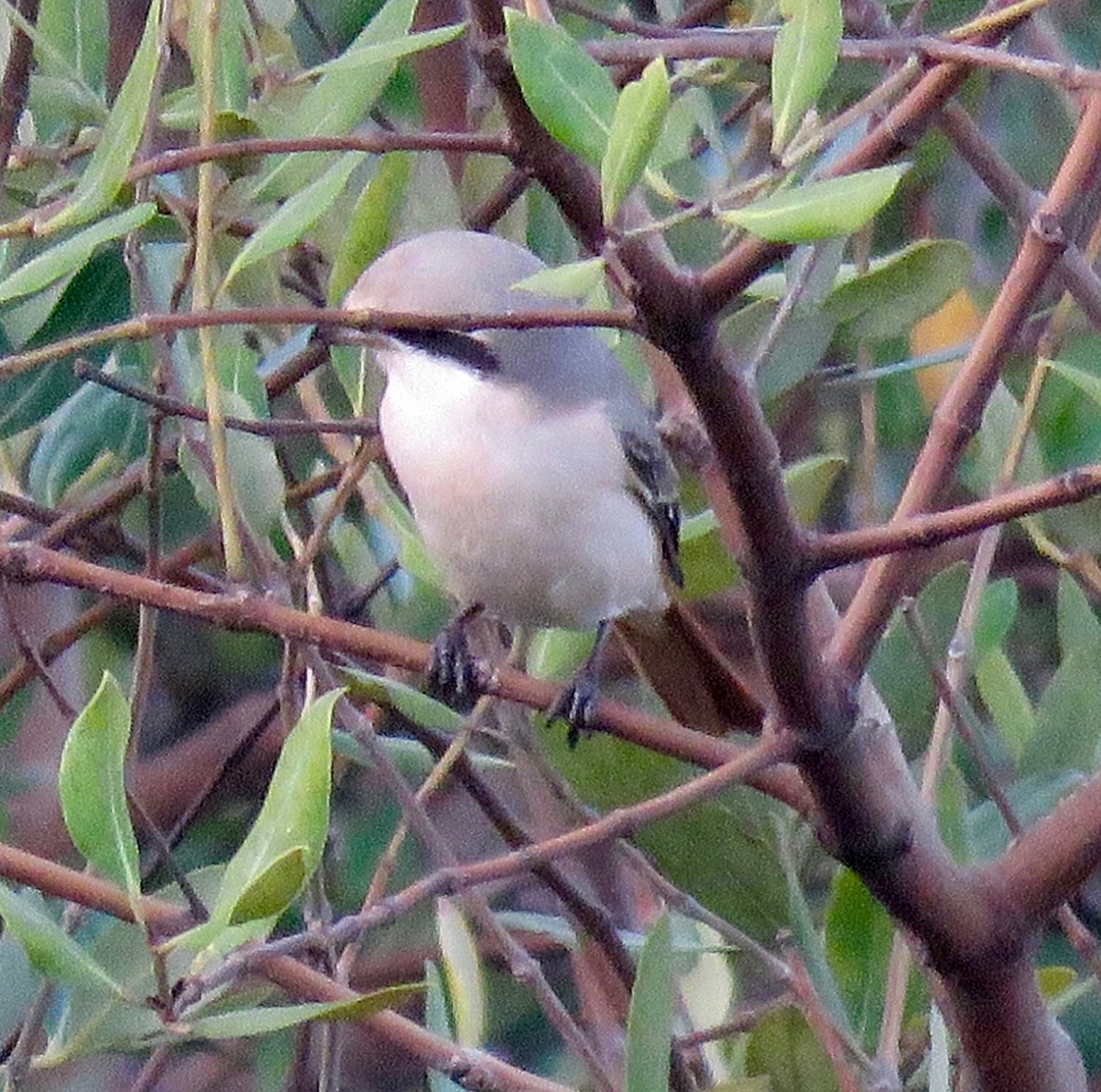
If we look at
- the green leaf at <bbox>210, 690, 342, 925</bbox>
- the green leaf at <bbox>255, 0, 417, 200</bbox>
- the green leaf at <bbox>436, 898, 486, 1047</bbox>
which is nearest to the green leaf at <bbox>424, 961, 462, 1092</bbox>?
the green leaf at <bbox>436, 898, 486, 1047</bbox>

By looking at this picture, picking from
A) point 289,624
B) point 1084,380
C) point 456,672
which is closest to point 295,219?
point 289,624

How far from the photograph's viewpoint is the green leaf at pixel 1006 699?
151 cm

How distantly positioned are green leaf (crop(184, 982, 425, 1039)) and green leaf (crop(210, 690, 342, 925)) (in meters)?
0.06

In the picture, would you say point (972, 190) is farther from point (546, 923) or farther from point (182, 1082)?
point (182, 1082)

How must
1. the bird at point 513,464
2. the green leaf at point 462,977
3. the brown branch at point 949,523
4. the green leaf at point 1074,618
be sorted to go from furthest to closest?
1. the green leaf at point 1074,618
2. the bird at point 513,464
3. the green leaf at point 462,977
4. the brown branch at point 949,523

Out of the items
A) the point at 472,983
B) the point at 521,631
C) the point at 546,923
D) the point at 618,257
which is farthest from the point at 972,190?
the point at 618,257

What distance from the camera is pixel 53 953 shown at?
0.85 meters

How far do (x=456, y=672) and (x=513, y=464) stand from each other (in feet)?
0.52

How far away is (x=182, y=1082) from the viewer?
245 centimetres

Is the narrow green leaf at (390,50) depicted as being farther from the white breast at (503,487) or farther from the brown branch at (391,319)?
the white breast at (503,487)

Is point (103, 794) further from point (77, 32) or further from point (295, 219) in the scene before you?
point (77, 32)

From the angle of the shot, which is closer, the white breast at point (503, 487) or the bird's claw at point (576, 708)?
the bird's claw at point (576, 708)

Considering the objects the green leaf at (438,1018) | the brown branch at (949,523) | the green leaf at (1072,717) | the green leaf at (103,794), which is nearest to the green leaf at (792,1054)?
the green leaf at (438,1018)

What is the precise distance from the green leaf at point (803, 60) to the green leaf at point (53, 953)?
450 millimetres
